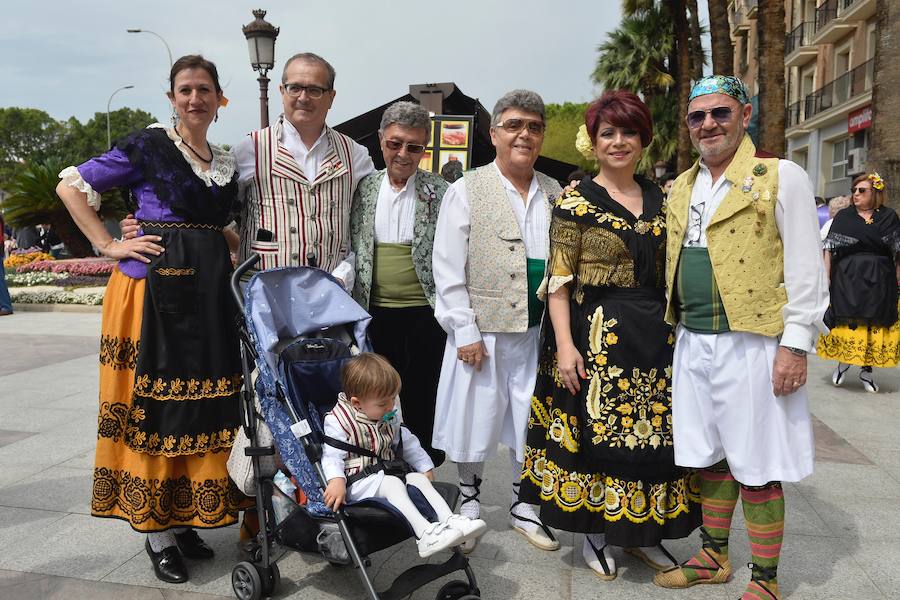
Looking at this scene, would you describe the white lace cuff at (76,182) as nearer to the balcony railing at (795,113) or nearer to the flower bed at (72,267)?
the flower bed at (72,267)

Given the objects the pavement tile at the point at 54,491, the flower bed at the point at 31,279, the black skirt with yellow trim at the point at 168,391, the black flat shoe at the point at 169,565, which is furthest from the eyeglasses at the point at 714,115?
the flower bed at the point at 31,279

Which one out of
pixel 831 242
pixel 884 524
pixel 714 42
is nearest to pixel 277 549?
pixel 884 524

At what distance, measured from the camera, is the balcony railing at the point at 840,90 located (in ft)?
74.6

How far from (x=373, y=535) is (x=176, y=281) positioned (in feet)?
4.27

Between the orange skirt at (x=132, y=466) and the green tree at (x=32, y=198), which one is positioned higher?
the green tree at (x=32, y=198)

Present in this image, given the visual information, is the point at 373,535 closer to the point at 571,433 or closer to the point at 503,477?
the point at 571,433

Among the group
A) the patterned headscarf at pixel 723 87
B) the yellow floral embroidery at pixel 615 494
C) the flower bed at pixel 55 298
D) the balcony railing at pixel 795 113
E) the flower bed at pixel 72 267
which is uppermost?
the balcony railing at pixel 795 113

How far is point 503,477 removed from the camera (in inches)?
174

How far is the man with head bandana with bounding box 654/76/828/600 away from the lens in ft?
8.37

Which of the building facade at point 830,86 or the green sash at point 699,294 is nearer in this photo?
the green sash at point 699,294

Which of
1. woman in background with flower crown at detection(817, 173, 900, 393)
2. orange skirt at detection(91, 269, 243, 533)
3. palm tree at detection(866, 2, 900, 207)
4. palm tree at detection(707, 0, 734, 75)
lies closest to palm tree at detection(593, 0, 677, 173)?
palm tree at detection(707, 0, 734, 75)

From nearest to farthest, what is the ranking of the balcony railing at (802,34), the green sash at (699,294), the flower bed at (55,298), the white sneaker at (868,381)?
1. the green sash at (699,294)
2. the white sneaker at (868,381)
3. the flower bed at (55,298)
4. the balcony railing at (802,34)

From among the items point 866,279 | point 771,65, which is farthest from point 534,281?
point 771,65

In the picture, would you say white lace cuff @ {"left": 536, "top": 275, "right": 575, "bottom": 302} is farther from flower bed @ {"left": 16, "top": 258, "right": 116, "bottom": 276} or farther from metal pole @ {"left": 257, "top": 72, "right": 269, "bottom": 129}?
flower bed @ {"left": 16, "top": 258, "right": 116, "bottom": 276}
